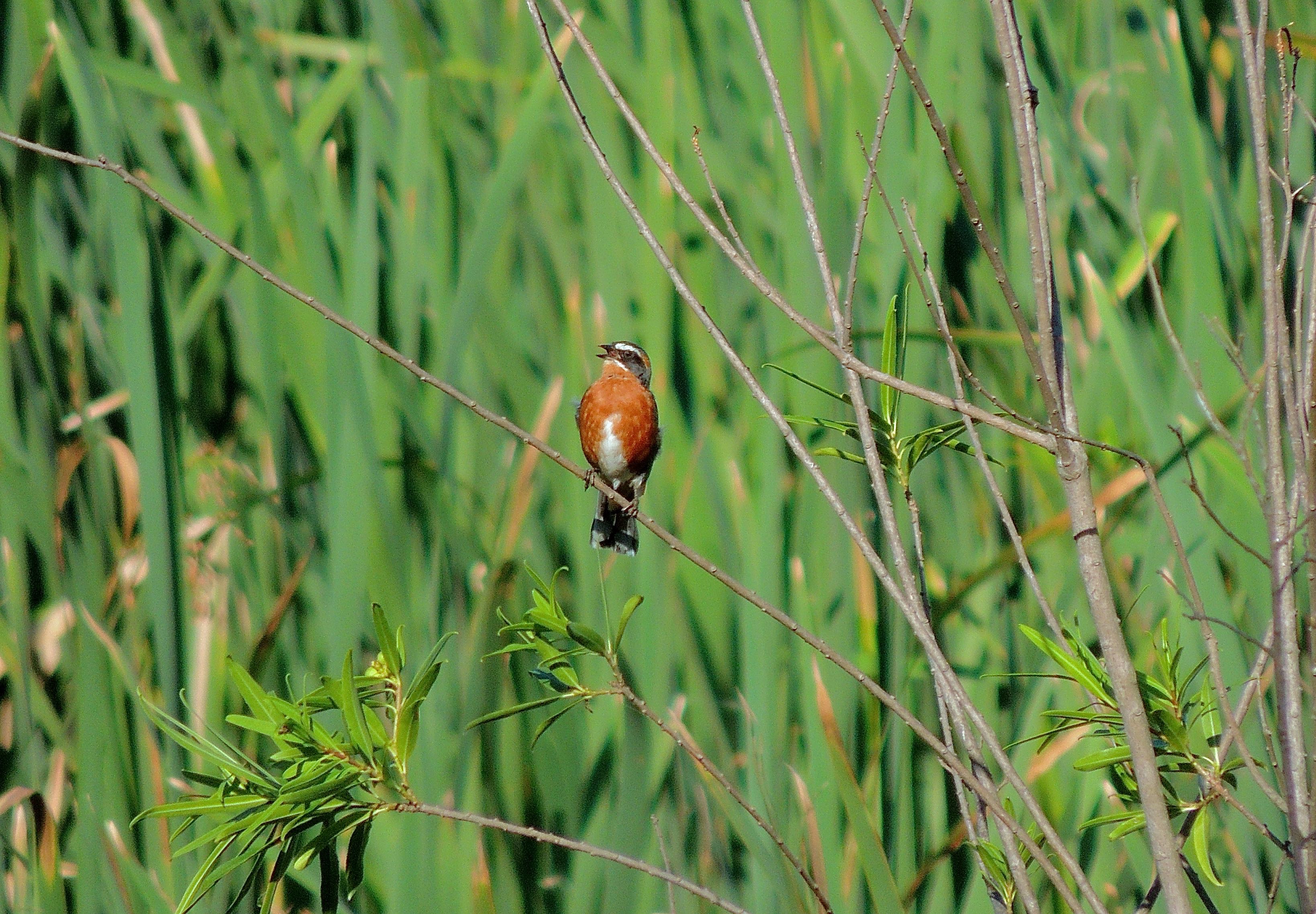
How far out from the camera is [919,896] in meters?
2.25

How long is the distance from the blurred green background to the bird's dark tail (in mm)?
72

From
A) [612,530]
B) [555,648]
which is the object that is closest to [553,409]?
[612,530]

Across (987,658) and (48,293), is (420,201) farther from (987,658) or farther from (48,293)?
(987,658)

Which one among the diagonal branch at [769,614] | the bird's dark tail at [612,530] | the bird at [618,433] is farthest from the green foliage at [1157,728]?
the bird at [618,433]

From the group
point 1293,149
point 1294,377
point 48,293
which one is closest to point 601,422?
point 48,293

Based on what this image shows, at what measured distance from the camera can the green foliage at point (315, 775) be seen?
1378 mm

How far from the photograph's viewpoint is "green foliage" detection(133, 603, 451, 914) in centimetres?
138

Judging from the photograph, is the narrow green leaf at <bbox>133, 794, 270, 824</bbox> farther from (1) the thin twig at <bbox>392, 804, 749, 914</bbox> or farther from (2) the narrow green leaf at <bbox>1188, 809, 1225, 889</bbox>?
(2) the narrow green leaf at <bbox>1188, 809, 1225, 889</bbox>

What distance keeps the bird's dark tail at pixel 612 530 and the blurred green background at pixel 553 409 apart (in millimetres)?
72

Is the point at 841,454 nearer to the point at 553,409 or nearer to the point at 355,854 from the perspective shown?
the point at 355,854

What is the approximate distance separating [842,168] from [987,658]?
102 centimetres

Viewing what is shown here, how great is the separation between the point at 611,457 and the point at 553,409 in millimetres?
776

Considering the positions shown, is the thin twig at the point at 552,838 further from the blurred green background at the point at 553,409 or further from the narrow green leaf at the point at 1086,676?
the blurred green background at the point at 553,409

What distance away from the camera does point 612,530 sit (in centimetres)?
300
